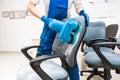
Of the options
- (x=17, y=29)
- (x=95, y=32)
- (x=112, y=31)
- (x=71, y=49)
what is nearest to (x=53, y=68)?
(x=71, y=49)

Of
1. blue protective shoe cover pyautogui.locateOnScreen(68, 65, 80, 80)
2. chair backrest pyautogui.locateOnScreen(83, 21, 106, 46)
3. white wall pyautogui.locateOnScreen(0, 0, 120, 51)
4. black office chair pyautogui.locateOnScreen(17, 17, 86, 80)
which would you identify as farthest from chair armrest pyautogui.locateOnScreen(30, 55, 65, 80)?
white wall pyautogui.locateOnScreen(0, 0, 120, 51)

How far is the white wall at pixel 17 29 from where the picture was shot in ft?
17.1

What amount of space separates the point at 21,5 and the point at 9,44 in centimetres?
123

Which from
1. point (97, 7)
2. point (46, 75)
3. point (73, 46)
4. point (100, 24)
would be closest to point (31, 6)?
point (73, 46)

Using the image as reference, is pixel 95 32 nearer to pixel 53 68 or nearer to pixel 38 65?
pixel 53 68

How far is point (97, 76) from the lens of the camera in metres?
3.10

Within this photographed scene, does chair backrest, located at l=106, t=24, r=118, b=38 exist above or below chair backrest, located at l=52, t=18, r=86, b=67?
below

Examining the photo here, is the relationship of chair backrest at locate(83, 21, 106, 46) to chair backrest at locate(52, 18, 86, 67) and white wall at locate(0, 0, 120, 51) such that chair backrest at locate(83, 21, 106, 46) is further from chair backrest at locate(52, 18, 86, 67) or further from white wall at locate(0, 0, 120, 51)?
white wall at locate(0, 0, 120, 51)

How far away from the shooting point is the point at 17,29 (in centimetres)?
539

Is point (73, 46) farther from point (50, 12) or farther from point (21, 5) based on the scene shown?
point (21, 5)

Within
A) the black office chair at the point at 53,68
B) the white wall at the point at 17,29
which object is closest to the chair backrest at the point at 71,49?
the black office chair at the point at 53,68

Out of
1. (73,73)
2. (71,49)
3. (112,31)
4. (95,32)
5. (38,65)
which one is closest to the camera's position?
(38,65)

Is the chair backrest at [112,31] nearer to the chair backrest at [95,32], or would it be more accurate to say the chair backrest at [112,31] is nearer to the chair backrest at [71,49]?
the chair backrest at [95,32]

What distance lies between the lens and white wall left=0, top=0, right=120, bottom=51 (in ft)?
17.1
